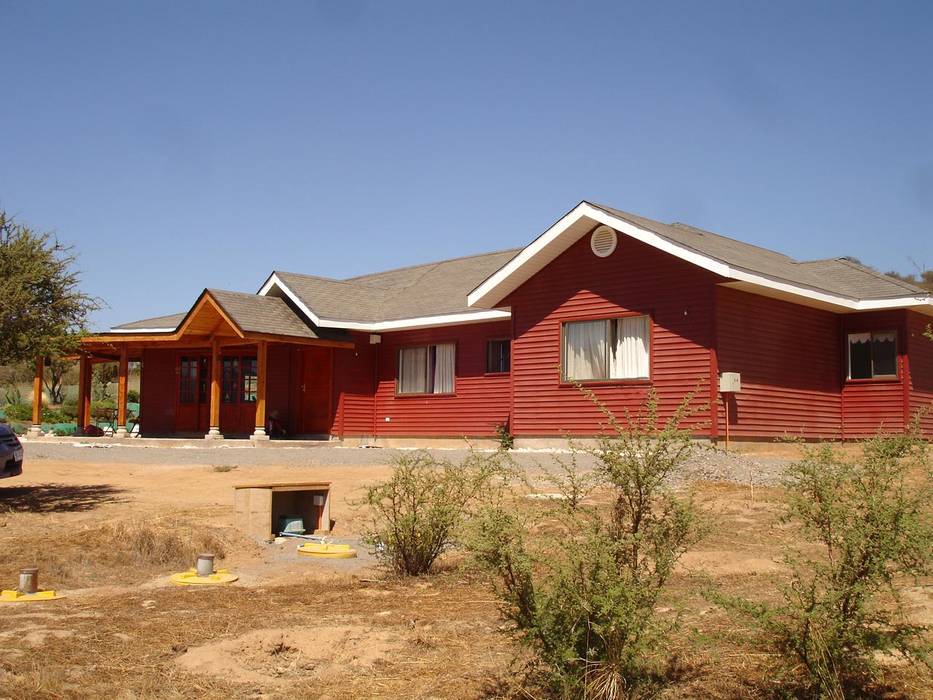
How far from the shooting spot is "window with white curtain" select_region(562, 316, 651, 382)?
1809 cm

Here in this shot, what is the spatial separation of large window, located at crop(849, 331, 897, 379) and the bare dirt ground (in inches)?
265

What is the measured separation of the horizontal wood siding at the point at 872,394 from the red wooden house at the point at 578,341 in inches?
1.1

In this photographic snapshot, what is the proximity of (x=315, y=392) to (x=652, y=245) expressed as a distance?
10.3m

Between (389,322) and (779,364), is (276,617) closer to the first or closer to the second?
Result: (779,364)

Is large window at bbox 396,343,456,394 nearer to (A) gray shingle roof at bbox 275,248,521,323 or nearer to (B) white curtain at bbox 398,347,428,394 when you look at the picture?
(B) white curtain at bbox 398,347,428,394

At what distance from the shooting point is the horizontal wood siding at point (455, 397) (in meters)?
22.0

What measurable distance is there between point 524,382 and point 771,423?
475 centimetres

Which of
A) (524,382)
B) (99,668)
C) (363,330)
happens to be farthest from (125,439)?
(99,668)

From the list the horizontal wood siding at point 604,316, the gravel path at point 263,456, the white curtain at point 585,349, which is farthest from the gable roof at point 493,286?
the gravel path at point 263,456

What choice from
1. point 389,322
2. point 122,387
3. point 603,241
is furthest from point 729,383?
point 122,387

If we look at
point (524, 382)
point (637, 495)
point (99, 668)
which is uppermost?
point (524, 382)

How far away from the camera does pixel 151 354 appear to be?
28156mm

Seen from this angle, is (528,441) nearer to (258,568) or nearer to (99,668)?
(258,568)

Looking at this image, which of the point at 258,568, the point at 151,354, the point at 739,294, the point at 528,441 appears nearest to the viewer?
the point at 258,568
